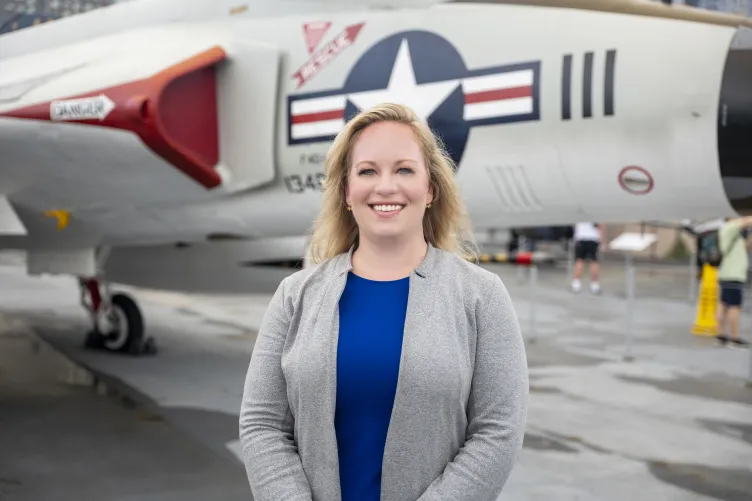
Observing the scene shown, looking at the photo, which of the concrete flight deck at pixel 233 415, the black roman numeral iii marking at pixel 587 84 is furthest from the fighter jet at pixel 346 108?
the concrete flight deck at pixel 233 415

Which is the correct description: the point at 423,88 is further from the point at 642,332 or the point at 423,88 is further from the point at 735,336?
the point at 642,332

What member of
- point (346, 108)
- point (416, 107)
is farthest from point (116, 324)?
point (416, 107)

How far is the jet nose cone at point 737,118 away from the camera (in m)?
3.67

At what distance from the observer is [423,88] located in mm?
4434

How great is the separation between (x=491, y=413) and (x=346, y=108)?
3324 mm

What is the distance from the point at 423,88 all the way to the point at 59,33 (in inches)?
138

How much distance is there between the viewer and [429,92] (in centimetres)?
442

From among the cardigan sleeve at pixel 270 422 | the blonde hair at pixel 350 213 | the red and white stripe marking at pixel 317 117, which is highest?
the red and white stripe marking at pixel 317 117

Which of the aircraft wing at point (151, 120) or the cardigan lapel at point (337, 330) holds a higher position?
the aircraft wing at point (151, 120)

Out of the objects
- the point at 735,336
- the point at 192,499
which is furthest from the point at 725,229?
the point at 192,499

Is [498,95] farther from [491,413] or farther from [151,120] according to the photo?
[491,413]

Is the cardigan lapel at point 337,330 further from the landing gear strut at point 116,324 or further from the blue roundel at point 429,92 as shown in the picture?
the landing gear strut at point 116,324

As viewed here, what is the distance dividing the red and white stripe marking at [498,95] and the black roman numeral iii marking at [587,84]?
18 cm

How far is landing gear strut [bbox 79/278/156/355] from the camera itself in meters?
7.32
